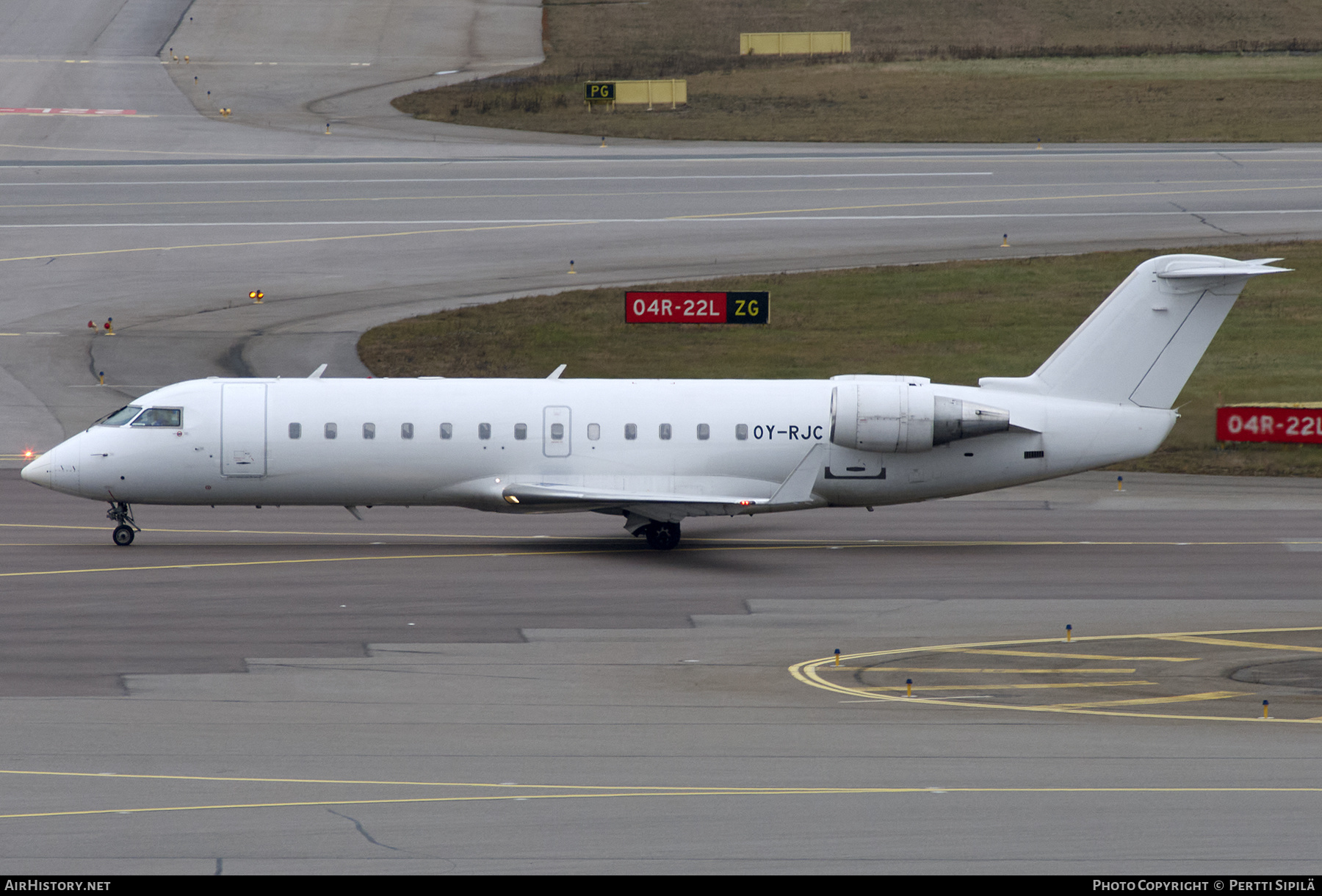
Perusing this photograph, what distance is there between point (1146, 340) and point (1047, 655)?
417 inches

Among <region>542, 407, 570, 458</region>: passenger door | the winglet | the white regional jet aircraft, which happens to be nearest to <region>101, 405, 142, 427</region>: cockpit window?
the white regional jet aircraft

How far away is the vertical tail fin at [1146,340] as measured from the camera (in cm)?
3206

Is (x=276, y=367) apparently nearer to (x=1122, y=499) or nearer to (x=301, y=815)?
(x=1122, y=499)

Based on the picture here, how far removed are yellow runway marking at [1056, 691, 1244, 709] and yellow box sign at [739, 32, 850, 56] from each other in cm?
7786

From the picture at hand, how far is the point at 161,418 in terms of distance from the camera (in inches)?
1235

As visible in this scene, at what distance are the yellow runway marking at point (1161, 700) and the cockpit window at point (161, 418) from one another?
745 inches

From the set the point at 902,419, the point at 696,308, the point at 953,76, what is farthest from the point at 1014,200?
the point at 902,419

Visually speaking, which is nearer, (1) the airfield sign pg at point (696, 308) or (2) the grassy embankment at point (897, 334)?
(2) the grassy embankment at point (897, 334)

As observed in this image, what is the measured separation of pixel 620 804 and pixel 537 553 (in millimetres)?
14750

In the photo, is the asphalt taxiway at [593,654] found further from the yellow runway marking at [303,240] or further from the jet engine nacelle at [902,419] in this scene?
the jet engine nacelle at [902,419]

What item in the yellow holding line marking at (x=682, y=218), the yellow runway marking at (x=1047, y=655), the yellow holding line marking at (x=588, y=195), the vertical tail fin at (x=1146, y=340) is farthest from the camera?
the yellow holding line marking at (x=588, y=195)

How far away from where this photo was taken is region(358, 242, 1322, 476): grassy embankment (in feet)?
158

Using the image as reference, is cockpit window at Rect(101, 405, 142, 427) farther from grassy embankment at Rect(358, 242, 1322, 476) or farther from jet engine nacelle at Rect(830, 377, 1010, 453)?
grassy embankment at Rect(358, 242, 1322, 476)

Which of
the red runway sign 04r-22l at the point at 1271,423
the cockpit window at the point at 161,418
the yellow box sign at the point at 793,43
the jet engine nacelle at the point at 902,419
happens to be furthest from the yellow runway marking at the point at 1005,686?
the yellow box sign at the point at 793,43
